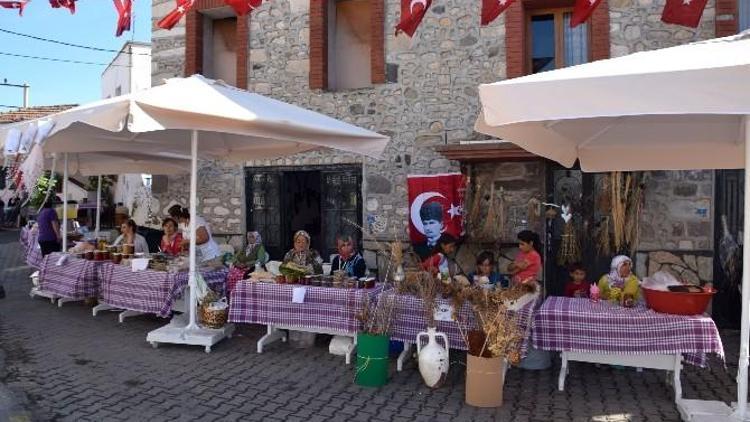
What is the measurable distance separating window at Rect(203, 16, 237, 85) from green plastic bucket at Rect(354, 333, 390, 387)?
6.76 meters

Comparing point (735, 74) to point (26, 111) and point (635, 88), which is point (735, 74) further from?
point (26, 111)

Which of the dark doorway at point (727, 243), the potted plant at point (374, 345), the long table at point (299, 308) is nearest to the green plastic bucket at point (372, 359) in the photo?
the potted plant at point (374, 345)

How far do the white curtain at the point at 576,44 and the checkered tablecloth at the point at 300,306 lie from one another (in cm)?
439

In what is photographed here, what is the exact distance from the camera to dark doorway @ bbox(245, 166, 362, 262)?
9.41 metres

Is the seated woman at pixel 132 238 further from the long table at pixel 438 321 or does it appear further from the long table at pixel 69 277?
the long table at pixel 438 321

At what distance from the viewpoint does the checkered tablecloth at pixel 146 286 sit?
6457 millimetres

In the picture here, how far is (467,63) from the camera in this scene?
27.8 ft

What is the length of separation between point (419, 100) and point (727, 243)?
14.2 ft

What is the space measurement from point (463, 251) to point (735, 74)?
5.35 metres

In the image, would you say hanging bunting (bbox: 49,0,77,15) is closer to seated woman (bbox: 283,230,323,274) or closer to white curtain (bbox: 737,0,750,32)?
seated woman (bbox: 283,230,323,274)

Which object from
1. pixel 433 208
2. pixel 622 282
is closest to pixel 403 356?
pixel 622 282

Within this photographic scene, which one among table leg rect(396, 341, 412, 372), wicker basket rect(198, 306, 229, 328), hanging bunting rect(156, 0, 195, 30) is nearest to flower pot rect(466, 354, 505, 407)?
table leg rect(396, 341, 412, 372)

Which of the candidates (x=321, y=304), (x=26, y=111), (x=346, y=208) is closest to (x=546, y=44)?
(x=346, y=208)

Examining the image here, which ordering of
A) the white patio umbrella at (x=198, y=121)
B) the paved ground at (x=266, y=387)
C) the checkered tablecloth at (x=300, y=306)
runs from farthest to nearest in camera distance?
1. the checkered tablecloth at (x=300, y=306)
2. the white patio umbrella at (x=198, y=121)
3. the paved ground at (x=266, y=387)
